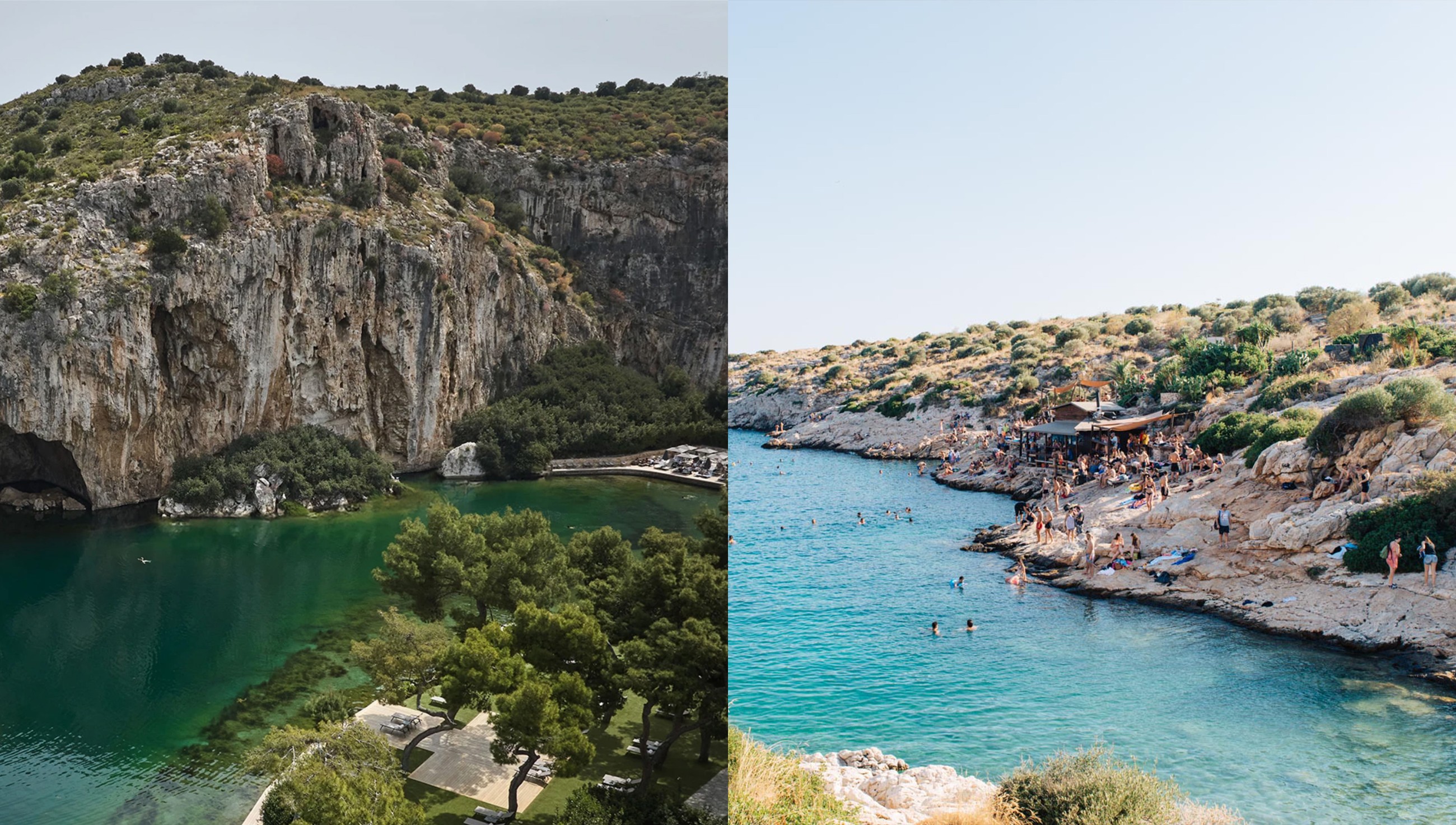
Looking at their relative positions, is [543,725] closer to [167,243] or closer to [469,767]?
[469,767]

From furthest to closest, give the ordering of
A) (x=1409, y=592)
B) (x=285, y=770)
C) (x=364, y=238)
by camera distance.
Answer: (x=364, y=238), (x=1409, y=592), (x=285, y=770)

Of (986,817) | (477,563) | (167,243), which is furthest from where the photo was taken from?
(167,243)

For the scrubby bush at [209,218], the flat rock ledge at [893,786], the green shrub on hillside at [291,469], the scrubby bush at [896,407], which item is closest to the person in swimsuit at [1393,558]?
the flat rock ledge at [893,786]

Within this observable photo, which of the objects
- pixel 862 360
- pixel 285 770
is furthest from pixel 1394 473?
pixel 862 360

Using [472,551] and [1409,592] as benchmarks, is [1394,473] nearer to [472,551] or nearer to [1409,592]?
[1409,592]

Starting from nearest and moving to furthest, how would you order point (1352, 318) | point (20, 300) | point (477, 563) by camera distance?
1. point (477, 563)
2. point (20, 300)
3. point (1352, 318)

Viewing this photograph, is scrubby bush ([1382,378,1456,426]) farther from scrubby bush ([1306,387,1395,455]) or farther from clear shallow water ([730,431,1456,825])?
clear shallow water ([730,431,1456,825])

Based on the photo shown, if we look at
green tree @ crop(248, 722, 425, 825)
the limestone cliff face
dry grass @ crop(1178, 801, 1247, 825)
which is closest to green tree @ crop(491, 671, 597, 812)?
green tree @ crop(248, 722, 425, 825)

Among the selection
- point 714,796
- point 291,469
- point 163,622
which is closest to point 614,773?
point 714,796
